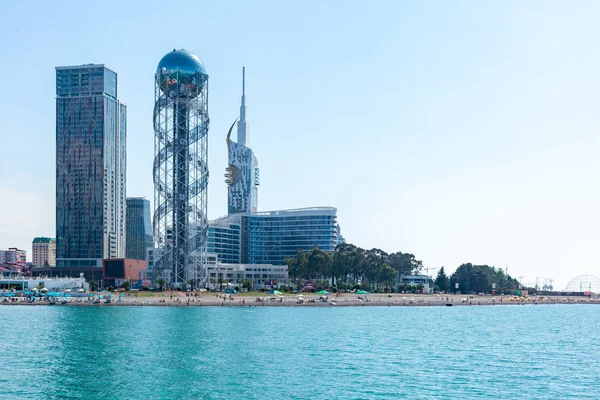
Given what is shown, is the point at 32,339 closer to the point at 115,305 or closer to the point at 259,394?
the point at 259,394

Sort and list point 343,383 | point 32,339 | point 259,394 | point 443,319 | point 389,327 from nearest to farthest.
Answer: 1. point 259,394
2. point 343,383
3. point 32,339
4. point 389,327
5. point 443,319

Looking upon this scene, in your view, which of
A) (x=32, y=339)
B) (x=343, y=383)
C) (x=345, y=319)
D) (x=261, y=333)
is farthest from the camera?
(x=345, y=319)

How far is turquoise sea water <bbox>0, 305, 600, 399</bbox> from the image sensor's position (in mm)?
65250

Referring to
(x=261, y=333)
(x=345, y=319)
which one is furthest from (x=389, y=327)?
(x=261, y=333)

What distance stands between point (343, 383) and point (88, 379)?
23303 millimetres

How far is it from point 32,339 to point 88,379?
33.7 m

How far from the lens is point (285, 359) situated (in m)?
82.9

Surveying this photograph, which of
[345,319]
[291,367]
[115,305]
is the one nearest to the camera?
[291,367]

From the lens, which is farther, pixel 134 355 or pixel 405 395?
pixel 134 355

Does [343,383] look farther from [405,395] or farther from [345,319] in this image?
[345,319]

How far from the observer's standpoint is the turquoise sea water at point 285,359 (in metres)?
65.2

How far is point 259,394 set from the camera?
63.3 meters

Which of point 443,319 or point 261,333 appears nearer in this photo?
point 261,333

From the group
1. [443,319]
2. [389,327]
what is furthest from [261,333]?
[443,319]
